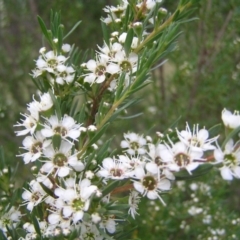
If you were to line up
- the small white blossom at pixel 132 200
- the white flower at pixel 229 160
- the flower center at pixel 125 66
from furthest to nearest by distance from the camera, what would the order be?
the flower center at pixel 125 66 → the small white blossom at pixel 132 200 → the white flower at pixel 229 160

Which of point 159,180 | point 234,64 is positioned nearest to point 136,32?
point 159,180

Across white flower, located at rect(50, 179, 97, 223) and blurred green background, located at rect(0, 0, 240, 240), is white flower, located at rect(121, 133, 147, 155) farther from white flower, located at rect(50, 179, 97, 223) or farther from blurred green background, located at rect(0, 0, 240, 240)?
blurred green background, located at rect(0, 0, 240, 240)

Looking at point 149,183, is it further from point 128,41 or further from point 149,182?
point 128,41

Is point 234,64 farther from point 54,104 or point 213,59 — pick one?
point 54,104

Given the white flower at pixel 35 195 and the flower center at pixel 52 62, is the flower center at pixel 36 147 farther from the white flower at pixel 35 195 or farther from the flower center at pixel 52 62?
the flower center at pixel 52 62

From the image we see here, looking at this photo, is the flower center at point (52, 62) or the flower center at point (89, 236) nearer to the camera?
the flower center at point (89, 236)

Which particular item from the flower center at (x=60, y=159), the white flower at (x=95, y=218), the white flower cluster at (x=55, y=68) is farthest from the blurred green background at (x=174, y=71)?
the white flower at (x=95, y=218)

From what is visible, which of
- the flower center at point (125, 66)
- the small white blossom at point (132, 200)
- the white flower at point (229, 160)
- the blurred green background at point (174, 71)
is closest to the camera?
the white flower at point (229, 160)
